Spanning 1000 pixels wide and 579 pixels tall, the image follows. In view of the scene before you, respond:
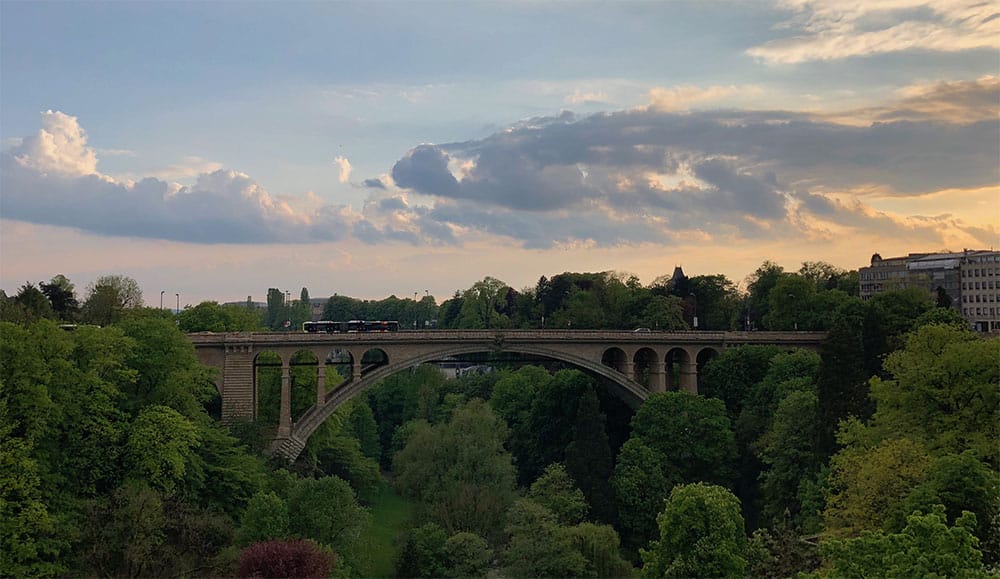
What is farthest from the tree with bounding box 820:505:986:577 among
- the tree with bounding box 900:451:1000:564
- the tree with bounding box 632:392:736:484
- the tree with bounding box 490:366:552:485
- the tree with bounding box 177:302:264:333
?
the tree with bounding box 177:302:264:333

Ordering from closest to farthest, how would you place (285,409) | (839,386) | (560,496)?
1. (839,386)
2. (560,496)
3. (285,409)

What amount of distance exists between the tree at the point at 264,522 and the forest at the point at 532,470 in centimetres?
11

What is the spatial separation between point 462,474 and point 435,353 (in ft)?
34.1

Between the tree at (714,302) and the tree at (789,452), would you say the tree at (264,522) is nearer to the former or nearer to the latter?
the tree at (789,452)

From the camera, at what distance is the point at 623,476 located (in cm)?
5581

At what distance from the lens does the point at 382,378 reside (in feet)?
200

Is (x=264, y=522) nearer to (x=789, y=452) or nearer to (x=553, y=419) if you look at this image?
(x=789, y=452)

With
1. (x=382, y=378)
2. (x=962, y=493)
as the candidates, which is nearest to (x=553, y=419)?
(x=382, y=378)

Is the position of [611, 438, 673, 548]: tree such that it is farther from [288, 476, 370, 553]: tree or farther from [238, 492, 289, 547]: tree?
[238, 492, 289, 547]: tree

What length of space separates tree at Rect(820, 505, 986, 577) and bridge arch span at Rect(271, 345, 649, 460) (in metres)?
37.1

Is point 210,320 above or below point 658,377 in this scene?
above

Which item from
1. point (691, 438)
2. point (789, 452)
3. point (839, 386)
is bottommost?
point (691, 438)

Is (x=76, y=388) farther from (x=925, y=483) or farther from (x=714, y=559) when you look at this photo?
(x=925, y=483)

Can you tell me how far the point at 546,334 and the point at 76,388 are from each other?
34940 mm
